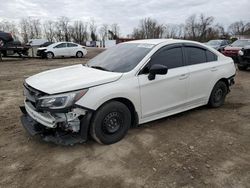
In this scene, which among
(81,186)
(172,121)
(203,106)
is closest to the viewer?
(81,186)

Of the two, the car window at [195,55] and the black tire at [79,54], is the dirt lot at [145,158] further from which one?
the black tire at [79,54]

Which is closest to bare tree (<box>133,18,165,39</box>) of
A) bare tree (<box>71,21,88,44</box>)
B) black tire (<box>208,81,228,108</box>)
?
bare tree (<box>71,21,88,44</box>)

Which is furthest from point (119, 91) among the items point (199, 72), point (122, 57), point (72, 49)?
point (72, 49)

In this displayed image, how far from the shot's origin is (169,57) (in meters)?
4.77

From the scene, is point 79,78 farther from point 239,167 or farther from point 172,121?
point 239,167

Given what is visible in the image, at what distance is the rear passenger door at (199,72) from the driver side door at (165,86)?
0.59ft

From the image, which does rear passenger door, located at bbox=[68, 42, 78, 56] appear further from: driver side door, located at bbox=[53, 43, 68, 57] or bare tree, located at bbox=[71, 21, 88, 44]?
bare tree, located at bbox=[71, 21, 88, 44]

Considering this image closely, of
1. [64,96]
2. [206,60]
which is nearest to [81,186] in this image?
[64,96]

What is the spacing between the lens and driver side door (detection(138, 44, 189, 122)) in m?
4.29

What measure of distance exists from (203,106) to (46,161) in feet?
12.7

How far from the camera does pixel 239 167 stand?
338cm

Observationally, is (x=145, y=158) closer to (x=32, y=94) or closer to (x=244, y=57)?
(x=32, y=94)

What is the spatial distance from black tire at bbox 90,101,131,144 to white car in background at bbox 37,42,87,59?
18402 mm

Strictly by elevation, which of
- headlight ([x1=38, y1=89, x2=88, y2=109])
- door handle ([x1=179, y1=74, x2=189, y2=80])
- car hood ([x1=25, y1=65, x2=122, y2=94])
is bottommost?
headlight ([x1=38, y1=89, x2=88, y2=109])
